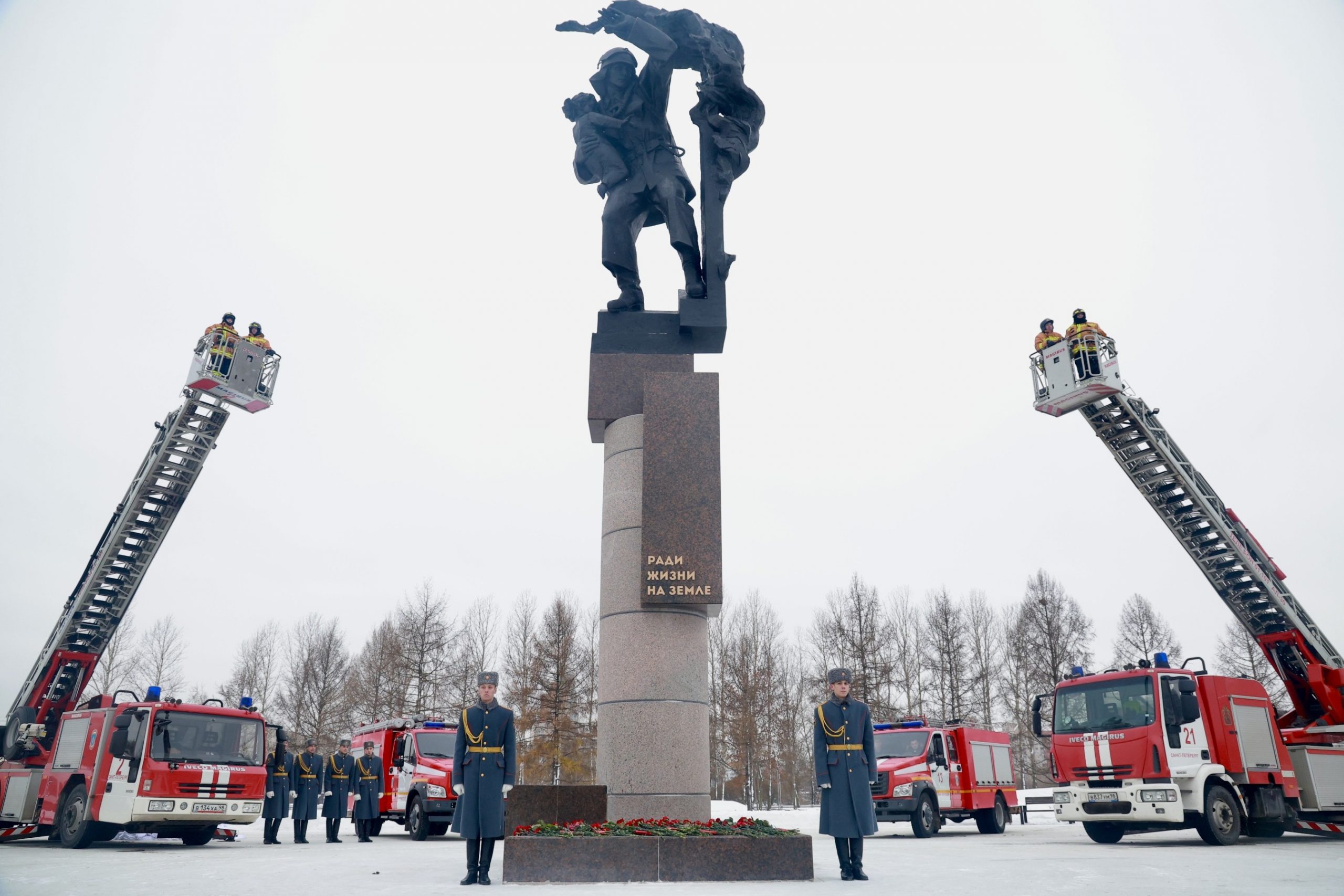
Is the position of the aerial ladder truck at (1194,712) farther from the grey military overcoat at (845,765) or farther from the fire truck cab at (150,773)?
the fire truck cab at (150,773)

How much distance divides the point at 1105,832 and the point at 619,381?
11.2 meters

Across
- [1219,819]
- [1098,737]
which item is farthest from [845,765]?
[1219,819]

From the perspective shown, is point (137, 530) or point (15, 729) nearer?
point (15, 729)

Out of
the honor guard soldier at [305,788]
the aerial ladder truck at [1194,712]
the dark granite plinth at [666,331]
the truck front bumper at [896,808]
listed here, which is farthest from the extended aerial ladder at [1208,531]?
the honor guard soldier at [305,788]

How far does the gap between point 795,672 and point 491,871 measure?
1599 inches

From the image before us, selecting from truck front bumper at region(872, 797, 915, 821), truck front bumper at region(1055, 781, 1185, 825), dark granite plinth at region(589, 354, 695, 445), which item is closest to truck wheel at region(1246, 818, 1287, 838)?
truck front bumper at region(1055, 781, 1185, 825)

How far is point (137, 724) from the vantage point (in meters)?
13.4

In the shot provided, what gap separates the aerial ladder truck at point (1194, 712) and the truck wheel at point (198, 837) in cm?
1362

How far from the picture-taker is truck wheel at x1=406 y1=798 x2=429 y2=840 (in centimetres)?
1662

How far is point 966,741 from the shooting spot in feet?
62.1

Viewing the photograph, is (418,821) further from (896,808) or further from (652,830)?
(652,830)

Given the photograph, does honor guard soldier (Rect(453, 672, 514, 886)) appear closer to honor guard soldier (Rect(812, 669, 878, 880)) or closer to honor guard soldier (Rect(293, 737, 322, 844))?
honor guard soldier (Rect(812, 669, 878, 880))

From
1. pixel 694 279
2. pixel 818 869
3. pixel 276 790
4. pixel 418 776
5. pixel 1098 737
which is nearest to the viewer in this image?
pixel 818 869

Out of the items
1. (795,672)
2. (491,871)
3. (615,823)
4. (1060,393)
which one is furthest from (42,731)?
(795,672)
